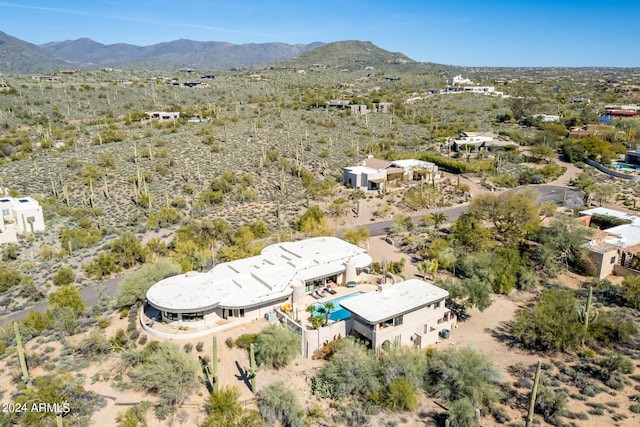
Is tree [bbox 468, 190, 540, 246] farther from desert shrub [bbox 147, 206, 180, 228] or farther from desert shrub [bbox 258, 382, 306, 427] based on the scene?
desert shrub [bbox 147, 206, 180, 228]

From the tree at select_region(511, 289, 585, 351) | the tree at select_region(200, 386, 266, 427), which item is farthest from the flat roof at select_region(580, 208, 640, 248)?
the tree at select_region(200, 386, 266, 427)

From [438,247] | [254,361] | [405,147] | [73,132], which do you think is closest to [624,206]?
[438,247]

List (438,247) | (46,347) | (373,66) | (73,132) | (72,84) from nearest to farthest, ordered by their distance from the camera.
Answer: (46,347), (438,247), (73,132), (72,84), (373,66)

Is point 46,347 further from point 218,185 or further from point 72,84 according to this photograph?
point 72,84

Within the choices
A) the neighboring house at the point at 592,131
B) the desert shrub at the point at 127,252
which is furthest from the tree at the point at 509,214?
the neighboring house at the point at 592,131

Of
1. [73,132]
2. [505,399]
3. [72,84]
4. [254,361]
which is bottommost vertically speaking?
[505,399]

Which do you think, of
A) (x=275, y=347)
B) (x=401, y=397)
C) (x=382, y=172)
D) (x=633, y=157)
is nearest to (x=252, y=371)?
(x=275, y=347)
